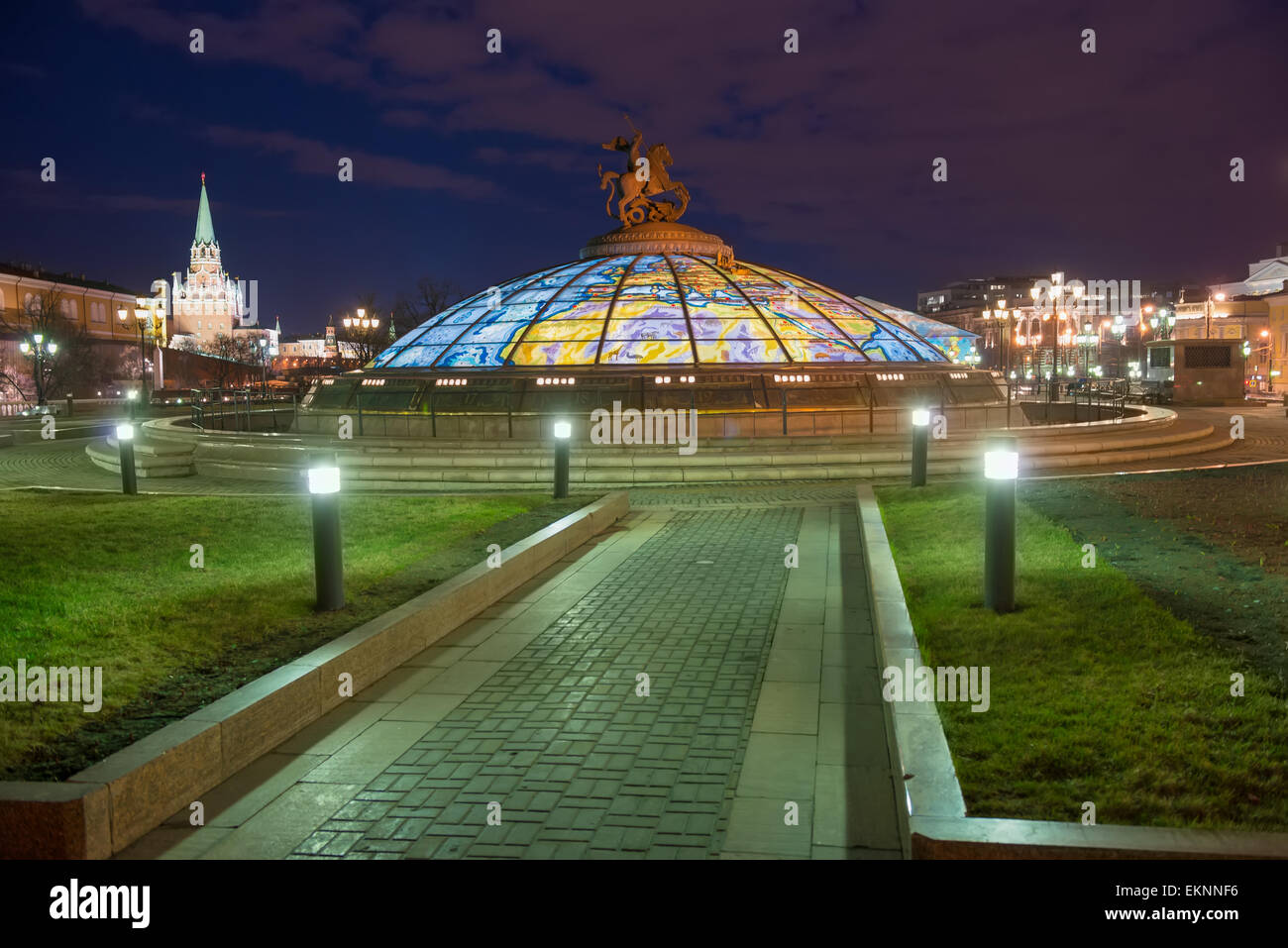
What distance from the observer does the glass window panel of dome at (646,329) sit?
2297 cm

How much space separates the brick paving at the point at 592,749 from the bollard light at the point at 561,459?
5.28m

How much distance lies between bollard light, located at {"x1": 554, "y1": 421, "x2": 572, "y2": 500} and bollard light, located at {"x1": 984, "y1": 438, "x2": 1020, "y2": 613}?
7.33 metres

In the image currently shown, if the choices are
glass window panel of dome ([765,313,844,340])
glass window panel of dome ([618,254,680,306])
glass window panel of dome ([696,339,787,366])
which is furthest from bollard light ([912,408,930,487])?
glass window panel of dome ([618,254,680,306])

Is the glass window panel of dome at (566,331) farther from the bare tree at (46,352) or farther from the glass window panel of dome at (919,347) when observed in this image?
the bare tree at (46,352)

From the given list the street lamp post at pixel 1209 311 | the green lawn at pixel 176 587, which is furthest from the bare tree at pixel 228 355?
the green lawn at pixel 176 587

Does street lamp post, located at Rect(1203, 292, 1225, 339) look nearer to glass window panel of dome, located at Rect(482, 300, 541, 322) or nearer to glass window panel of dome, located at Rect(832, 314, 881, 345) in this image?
glass window panel of dome, located at Rect(832, 314, 881, 345)

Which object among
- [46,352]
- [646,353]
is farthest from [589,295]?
[46,352]

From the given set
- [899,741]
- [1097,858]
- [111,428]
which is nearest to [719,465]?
[899,741]

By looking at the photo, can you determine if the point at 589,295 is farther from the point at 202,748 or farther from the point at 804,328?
the point at 202,748

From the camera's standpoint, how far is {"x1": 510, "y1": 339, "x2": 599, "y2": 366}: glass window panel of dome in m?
22.3

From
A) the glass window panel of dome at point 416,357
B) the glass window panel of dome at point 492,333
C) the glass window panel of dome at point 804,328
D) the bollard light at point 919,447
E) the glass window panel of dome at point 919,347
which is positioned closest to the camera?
the bollard light at point 919,447

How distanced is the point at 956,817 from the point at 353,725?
3143 mm
